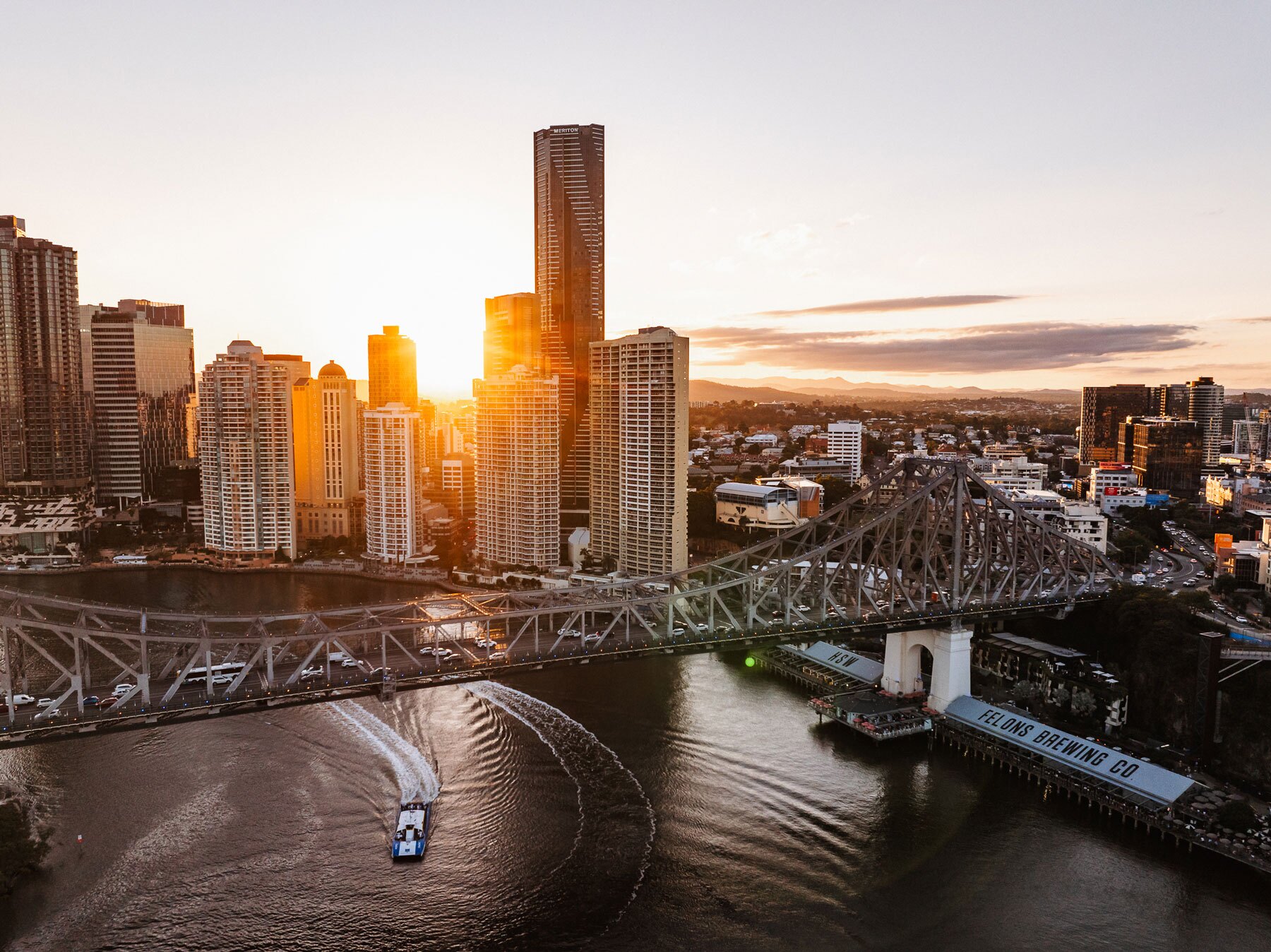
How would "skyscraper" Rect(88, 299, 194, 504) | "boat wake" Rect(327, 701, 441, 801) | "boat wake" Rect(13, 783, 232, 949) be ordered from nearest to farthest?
"boat wake" Rect(13, 783, 232, 949) → "boat wake" Rect(327, 701, 441, 801) → "skyscraper" Rect(88, 299, 194, 504)

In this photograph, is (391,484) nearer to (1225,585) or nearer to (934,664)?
(934,664)

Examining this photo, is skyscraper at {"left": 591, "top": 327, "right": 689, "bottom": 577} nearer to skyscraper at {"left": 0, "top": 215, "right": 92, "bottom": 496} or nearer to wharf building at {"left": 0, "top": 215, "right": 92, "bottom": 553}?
wharf building at {"left": 0, "top": 215, "right": 92, "bottom": 553}

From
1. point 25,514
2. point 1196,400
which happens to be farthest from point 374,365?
point 1196,400

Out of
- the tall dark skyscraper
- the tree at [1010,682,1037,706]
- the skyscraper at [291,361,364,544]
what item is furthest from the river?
the tall dark skyscraper

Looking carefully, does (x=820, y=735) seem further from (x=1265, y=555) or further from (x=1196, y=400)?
(x=1196, y=400)

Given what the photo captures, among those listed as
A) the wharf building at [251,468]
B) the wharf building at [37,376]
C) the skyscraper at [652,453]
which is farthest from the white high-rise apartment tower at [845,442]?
the wharf building at [37,376]

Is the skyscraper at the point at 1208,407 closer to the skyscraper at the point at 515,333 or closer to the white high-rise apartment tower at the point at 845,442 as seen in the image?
the white high-rise apartment tower at the point at 845,442

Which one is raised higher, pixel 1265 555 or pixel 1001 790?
pixel 1265 555
